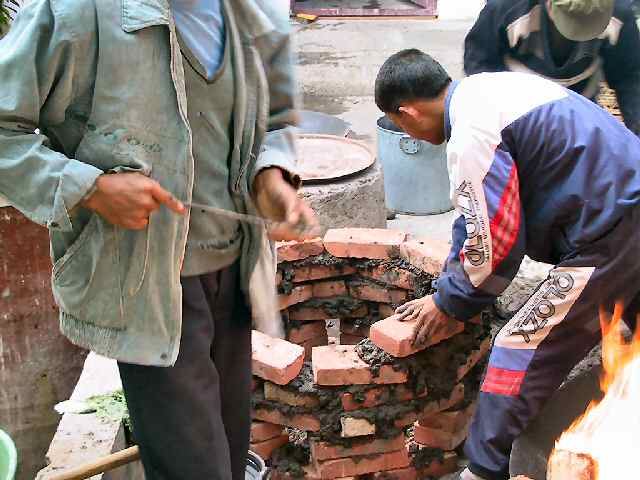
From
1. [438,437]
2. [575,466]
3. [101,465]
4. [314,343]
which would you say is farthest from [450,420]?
[575,466]

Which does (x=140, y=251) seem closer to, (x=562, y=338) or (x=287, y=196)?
(x=287, y=196)

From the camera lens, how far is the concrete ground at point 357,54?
30.2 feet

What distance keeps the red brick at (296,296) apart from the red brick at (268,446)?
638mm

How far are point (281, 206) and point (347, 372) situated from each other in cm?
119

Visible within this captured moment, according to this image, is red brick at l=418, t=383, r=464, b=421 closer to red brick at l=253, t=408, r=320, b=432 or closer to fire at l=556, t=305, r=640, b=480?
red brick at l=253, t=408, r=320, b=432

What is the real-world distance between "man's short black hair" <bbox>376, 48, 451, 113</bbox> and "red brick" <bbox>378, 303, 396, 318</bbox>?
105 cm

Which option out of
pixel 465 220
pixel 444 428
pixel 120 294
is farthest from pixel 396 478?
pixel 120 294

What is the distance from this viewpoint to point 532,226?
292 cm

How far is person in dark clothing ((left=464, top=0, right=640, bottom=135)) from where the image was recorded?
3.97 m

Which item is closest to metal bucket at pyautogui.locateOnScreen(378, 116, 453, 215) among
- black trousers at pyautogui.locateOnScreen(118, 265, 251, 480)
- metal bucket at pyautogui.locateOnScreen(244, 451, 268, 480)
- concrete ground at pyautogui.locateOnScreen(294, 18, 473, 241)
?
concrete ground at pyautogui.locateOnScreen(294, 18, 473, 241)

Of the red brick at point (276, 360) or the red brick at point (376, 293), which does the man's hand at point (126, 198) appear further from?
the red brick at point (376, 293)

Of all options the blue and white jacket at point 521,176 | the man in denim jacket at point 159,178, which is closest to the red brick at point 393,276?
the blue and white jacket at point 521,176

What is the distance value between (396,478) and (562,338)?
0.99 meters

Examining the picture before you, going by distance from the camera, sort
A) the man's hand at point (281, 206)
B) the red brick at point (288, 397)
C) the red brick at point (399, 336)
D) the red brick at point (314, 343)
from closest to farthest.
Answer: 1. the man's hand at point (281, 206)
2. the red brick at point (399, 336)
3. the red brick at point (288, 397)
4. the red brick at point (314, 343)
